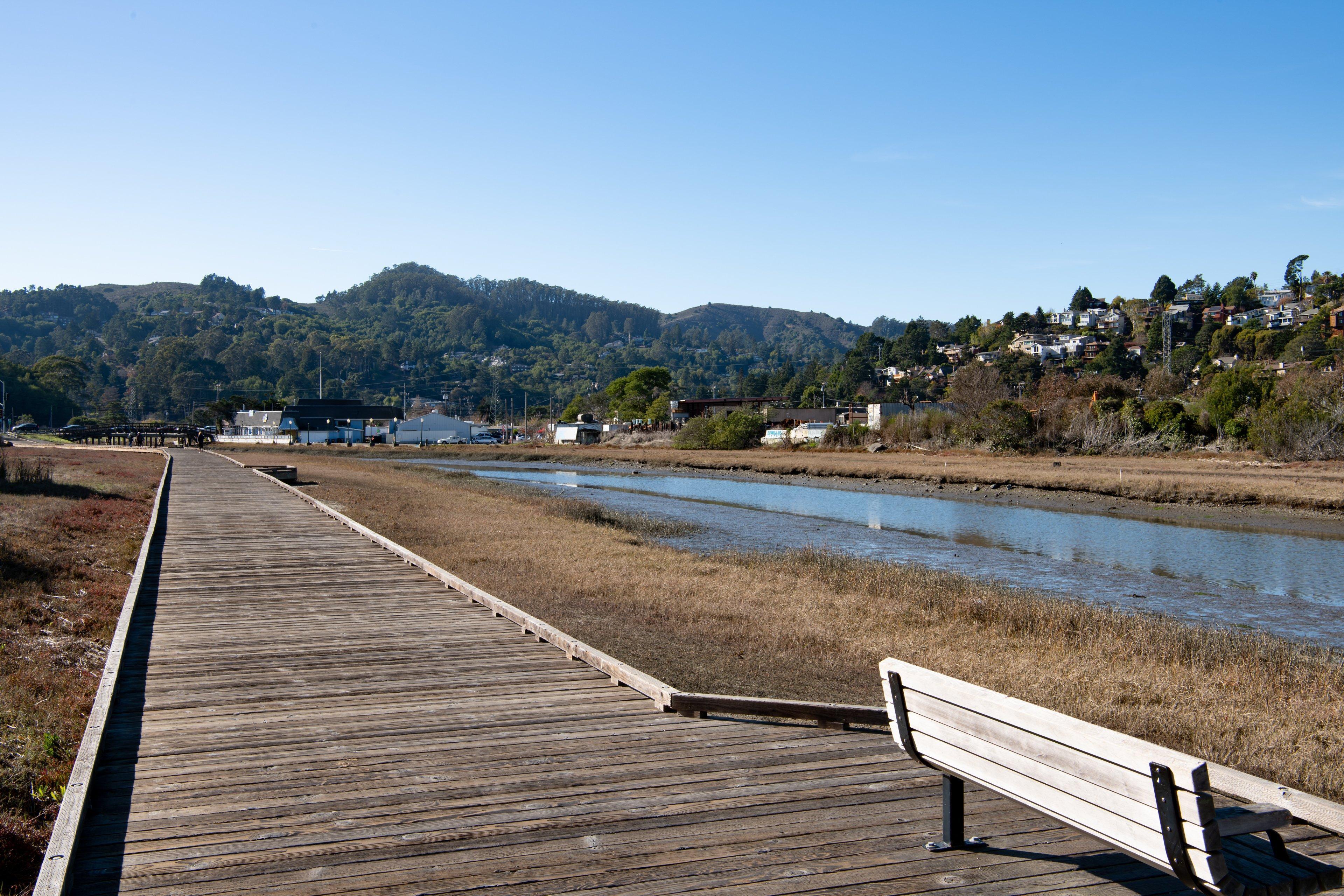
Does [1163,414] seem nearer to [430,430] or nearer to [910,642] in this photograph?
[910,642]

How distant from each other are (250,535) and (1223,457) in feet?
133

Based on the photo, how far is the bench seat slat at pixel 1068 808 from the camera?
293 centimetres

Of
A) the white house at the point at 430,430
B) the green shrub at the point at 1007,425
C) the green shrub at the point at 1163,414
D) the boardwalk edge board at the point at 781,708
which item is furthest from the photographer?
the white house at the point at 430,430

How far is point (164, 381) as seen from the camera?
18288cm

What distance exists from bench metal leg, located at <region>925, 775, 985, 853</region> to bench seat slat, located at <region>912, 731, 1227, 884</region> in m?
0.19

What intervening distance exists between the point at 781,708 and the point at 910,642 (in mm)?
5439

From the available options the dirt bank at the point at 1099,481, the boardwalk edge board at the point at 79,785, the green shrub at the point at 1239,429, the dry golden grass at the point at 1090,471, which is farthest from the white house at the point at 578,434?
the boardwalk edge board at the point at 79,785

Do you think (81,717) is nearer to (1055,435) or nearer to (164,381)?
(1055,435)

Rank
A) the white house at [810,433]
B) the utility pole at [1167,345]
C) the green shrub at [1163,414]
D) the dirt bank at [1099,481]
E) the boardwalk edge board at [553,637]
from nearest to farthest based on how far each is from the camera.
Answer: the boardwalk edge board at [553,637] < the dirt bank at [1099,481] < the green shrub at [1163,414] < the white house at [810,433] < the utility pole at [1167,345]

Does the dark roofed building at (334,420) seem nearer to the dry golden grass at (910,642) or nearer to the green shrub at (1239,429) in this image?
the green shrub at (1239,429)

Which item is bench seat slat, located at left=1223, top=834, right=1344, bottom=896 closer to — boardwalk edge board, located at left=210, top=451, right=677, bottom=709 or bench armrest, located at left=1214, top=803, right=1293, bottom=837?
bench armrest, located at left=1214, top=803, right=1293, bottom=837

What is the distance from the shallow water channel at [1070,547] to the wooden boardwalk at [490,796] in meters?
10.9

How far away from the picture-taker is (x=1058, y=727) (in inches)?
131

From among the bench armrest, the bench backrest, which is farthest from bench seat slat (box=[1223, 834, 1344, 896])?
the bench backrest
